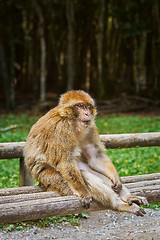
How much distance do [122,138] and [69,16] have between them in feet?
34.0

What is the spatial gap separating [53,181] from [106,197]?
502 mm

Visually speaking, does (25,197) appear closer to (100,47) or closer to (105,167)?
(105,167)

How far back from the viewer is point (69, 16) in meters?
13.6

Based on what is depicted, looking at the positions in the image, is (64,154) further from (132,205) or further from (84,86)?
(84,86)

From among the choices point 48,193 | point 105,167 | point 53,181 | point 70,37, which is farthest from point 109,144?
point 70,37

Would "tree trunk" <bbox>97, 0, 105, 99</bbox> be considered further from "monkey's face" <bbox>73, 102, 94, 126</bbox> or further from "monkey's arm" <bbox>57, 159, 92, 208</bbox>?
"monkey's arm" <bbox>57, 159, 92, 208</bbox>

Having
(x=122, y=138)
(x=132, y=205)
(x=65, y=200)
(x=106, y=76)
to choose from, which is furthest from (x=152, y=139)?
(x=106, y=76)

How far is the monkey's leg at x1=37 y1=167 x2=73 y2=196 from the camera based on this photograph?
298cm

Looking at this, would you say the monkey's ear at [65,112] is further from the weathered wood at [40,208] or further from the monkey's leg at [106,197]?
the weathered wood at [40,208]

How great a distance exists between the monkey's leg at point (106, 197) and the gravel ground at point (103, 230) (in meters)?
0.66

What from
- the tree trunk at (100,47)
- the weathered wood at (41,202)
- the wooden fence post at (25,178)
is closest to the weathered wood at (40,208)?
the weathered wood at (41,202)

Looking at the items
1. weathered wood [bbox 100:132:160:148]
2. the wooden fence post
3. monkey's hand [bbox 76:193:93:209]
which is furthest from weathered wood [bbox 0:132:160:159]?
monkey's hand [bbox 76:193:93:209]

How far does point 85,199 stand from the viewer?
2828 millimetres

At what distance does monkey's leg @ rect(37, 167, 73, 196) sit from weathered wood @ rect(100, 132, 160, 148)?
1.19m
